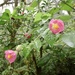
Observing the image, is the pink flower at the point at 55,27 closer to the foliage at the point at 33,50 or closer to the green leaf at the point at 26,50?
the green leaf at the point at 26,50

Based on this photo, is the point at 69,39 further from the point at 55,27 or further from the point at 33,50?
the point at 33,50

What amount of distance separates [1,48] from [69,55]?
0.42m

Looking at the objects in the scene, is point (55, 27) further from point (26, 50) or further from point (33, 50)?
point (33, 50)

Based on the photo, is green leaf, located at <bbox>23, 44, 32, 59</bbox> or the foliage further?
the foliage

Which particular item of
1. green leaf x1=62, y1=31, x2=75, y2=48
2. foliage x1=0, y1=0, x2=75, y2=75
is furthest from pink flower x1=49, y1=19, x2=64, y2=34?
foliage x1=0, y1=0, x2=75, y2=75

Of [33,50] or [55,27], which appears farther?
[33,50]

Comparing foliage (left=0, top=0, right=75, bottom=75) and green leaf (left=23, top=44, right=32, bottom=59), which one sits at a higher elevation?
green leaf (left=23, top=44, right=32, bottom=59)

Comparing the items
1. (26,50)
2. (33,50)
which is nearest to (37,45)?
(26,50)

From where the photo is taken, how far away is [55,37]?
2.13ft

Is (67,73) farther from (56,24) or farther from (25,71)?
(56,24)

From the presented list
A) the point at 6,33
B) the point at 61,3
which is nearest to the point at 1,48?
the point at 6,33

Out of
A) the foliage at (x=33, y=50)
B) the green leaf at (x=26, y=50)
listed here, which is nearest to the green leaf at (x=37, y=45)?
the green leaf at (x=26, y=50)

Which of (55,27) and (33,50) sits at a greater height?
(55,27)

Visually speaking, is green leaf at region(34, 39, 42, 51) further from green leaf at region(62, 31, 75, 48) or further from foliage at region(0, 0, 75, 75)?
foliage at region(0, 0, 75, 75)
